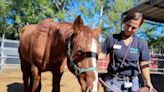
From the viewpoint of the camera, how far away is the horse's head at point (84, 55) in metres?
3.85

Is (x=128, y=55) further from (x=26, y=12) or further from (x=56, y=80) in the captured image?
(x=26, y=12)

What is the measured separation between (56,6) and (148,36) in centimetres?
1119

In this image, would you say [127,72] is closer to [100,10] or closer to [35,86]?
[35,86]

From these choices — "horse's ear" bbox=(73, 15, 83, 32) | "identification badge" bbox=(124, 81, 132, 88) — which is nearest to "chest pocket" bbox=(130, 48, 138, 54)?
"identification badge" bbox=(124, 81, 132, 88)

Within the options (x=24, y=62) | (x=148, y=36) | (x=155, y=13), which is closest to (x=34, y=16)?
(x=148, y=36)

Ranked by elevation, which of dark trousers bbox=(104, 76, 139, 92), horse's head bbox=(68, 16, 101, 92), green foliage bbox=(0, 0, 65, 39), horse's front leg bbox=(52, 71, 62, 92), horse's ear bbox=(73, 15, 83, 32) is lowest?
green foliage bbox=(0, 0, 65, 39)

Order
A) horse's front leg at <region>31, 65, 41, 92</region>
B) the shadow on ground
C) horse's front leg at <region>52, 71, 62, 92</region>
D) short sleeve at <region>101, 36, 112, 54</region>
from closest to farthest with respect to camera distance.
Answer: short sleeve at <region>101, 36, 112, 54</region>
horse's front leg at <region>31, 65, 41, 92</region>
horse's front leg at <region>52, 71, 62, 92</region>
the shadow on ground

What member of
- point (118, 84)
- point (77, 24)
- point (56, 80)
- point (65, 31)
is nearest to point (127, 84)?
point (118, 84)

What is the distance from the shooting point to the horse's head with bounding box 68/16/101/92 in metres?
3.85

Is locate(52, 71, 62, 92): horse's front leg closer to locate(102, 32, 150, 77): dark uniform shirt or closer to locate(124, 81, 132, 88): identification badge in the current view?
locate(102, 32, 150, 77): dark uniform shirt

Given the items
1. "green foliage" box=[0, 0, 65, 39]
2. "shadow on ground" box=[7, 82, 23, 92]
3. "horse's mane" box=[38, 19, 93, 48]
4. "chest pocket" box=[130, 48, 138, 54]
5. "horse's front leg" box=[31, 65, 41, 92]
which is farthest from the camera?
"green foliage" box=[0, 0, 65, 39]

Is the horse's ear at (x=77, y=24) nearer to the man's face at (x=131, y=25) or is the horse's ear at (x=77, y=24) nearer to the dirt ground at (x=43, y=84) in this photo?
the man's face at (x=131, y=25)

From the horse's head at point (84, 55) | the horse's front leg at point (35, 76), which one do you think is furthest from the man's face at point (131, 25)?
the horse's front leg at point (35, 76)

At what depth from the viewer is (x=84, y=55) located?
13.4 ft
